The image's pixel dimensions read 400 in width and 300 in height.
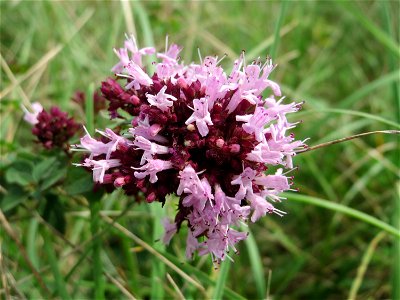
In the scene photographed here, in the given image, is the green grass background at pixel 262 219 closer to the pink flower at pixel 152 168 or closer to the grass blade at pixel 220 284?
the grass blade at pixel 220 284

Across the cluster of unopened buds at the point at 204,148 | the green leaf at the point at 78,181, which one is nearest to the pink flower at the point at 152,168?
the cluster of unopened buds at the point at 204,148

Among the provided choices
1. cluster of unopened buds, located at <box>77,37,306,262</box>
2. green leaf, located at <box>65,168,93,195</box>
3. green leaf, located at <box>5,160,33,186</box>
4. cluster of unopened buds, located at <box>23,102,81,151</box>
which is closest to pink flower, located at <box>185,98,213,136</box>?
cluster of unopened buds, located at <box>77,37,306,262</box>

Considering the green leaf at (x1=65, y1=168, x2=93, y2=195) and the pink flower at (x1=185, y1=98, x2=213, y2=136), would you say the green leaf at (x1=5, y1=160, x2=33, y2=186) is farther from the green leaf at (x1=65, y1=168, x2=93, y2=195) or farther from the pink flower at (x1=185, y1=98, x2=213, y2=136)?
the pink flower at (x1=185, y1=98, x2=213, y2=136)

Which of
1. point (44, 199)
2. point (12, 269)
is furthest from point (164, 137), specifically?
point (12, 269)

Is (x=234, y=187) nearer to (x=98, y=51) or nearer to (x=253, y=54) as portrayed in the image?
(x=253, y=54)

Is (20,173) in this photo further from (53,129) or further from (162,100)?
(162,100)
